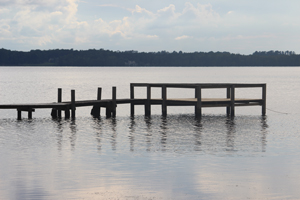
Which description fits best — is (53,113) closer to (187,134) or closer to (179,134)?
(179,134)

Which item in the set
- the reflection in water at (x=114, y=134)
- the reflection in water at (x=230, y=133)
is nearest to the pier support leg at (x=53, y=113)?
the reflection in water at (x=114, y=134)

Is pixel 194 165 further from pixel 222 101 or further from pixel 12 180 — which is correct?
pixel 222 101

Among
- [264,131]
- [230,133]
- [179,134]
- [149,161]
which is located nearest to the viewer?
[149,161]

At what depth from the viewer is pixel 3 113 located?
124 ft

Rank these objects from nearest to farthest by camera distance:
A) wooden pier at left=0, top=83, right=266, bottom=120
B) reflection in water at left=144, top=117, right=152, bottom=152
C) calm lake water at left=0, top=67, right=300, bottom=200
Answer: calm lake water at left=0, top=67, right=300, bottom=200
reflection in water at left=144, top=117, right=152, bottom=152
wooden pier at left=0, top=83, right=266, bottom=120

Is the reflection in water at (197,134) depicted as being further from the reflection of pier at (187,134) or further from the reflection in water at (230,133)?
the reflection in water at (230,133)

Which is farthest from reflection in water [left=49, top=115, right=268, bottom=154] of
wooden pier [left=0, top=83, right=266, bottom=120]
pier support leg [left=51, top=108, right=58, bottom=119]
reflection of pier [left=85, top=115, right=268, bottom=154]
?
pier support leg [left=51, top=108, right=58, bottom=119]

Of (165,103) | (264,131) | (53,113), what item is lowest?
(264,131)

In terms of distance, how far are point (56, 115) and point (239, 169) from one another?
20361mm

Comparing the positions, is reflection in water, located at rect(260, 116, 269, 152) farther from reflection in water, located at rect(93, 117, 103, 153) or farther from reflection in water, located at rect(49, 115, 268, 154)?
reflection in water, located at rect(93, 117, 103, 153)

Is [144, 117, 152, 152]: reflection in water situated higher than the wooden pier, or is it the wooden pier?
the wooden pier

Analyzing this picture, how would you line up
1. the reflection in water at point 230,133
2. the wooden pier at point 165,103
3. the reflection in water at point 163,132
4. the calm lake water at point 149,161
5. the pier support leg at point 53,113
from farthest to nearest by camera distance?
the pier support leg at point 53,113, the wooden pier at point 165,103, the reflection in water at point 163,132, the reflection in water at point 230,133, the calm lake water at point 149,161

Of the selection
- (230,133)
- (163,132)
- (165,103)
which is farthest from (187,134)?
(165,103)

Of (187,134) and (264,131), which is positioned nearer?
(187,134)
